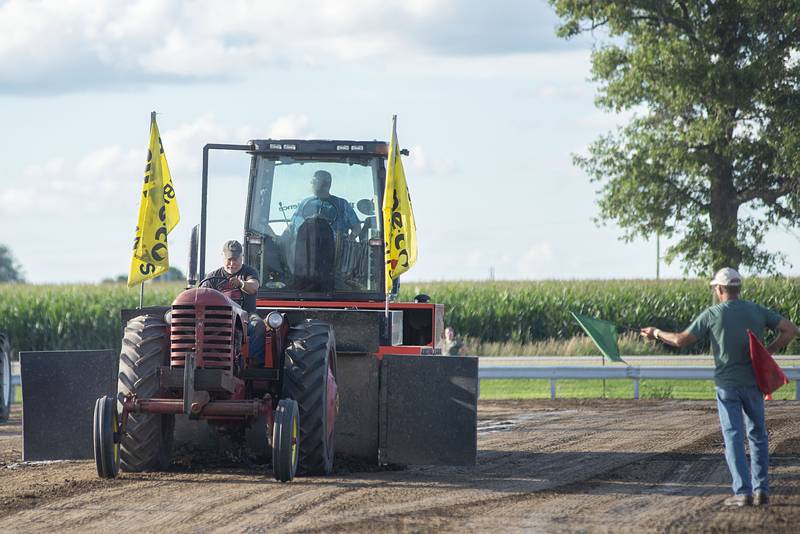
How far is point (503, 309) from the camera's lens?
136ft

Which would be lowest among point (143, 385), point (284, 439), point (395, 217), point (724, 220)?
point (284, 439)

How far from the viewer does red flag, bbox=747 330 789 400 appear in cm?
1058

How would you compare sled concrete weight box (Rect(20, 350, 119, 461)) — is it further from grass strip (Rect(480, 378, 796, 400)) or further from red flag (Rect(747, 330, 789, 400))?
grass strip (Rect(480, 378, 796, 400))

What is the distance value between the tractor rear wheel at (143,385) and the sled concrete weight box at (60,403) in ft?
2.49

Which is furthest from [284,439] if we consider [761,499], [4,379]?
[4,379]

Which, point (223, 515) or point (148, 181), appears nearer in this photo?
point (223, 515)

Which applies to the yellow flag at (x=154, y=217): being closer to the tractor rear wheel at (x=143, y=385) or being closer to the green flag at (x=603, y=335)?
the tractor rear wheel at (x=143, y=385)

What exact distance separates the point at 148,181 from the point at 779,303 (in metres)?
28.4

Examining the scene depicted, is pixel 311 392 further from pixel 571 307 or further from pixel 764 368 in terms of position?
pixel 571 307

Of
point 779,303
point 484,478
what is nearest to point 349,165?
point 484,478

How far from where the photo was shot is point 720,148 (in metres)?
34.0

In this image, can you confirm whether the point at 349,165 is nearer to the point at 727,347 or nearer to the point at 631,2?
the point at 727,347

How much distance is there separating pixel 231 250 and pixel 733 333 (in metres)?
4.68

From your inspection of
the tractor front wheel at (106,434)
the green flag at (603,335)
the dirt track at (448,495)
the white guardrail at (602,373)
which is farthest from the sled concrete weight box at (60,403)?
the white guardrail at (602,373)
